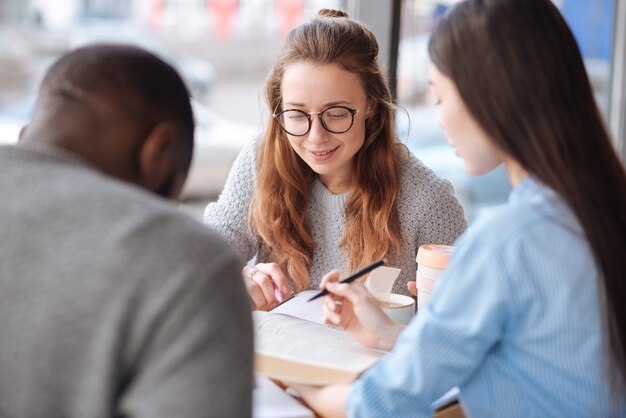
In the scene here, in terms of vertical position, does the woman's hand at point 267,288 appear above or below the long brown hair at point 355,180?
below

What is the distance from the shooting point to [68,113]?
88 centimetres

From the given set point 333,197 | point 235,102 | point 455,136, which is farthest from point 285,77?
point 235,102

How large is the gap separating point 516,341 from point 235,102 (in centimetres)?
676

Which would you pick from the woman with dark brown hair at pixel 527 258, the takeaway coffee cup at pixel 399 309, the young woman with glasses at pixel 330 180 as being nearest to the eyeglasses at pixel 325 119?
the young woman with glasses at pixel 330 180

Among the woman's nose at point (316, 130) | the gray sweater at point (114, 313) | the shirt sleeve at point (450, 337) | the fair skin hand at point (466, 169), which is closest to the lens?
the gray sweater at point (114, 313)

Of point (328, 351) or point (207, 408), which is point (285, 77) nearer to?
point (328, 351)

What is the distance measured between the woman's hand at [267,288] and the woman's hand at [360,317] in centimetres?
35

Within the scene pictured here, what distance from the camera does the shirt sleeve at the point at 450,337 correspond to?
0.98 metres

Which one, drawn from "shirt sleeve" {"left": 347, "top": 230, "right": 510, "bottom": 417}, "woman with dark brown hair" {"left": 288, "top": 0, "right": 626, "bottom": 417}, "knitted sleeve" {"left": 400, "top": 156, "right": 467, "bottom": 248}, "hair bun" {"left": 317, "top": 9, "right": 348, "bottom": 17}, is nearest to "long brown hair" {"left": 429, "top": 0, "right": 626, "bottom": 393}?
"woman with dark brown hair" {"left": 288, "top": 0, "right": 626, "bottom": 417}

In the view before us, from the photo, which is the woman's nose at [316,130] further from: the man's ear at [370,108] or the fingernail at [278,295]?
the fingernail at [278,295]

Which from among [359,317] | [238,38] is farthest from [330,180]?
[238,38]

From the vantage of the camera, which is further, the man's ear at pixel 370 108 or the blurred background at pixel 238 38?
the blurred background at pixel 238 38

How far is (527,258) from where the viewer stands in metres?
0.96

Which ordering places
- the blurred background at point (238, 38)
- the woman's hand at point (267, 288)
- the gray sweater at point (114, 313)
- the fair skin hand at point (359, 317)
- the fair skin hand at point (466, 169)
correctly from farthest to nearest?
1. the blurred background at point (238, 38)
2. the woman's hand at point (267, 288)
3. the fair skin hand at point (359, 317)
4. the fair skin hand at point (466, 169)
5. the gray sweater at point (114, 313)
